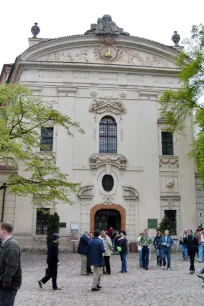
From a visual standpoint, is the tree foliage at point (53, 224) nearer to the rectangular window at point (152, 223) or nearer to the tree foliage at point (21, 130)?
the tree foliage at point (21, 130)

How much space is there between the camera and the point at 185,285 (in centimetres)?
1128

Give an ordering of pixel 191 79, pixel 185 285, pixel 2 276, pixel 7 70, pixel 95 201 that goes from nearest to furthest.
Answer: pixel 2 276
pixel 185 285
pixel 191 79
pixel 95 201
pixel 7 70

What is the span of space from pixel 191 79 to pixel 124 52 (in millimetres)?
7866

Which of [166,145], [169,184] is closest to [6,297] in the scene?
[169,184]

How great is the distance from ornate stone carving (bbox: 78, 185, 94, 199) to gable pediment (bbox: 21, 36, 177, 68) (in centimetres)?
933

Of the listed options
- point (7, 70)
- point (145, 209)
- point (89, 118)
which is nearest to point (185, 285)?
point (145, 209)

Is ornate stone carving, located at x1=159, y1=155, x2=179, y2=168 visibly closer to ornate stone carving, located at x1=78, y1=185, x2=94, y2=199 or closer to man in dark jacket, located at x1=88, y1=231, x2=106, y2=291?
ornate stone carving, located at x1=78, y1=185, x2=94, y2=199

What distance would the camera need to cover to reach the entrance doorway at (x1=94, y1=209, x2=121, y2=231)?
24.1m

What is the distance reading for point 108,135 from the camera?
1005 inches

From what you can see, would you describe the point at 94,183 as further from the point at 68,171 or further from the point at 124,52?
the point at 124,52

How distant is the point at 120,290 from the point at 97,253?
51.3 inches

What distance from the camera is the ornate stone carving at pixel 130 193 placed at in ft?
79.2

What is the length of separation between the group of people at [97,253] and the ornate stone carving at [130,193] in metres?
9.28

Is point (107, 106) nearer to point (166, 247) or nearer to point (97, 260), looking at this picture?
point (166, 247)
